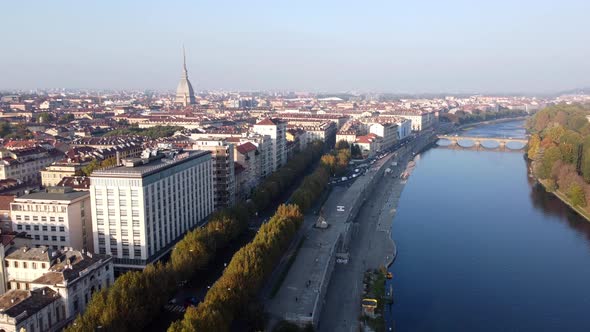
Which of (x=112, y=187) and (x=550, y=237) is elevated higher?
(x=112, y=187)

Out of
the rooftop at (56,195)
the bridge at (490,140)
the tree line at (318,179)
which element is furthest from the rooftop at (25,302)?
the bridge at (490,140)

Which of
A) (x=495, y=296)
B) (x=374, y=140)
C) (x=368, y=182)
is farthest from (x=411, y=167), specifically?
(x=495, y=296)

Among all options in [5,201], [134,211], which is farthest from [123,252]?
[5,201]

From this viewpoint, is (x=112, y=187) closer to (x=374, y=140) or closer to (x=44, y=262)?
(x=44, y=262)

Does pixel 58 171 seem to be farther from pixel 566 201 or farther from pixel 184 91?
pixel 184 91

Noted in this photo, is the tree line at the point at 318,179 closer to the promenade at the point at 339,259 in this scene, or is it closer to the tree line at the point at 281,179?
the promenade at the point at 339,259

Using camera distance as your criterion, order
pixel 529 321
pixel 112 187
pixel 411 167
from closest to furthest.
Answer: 1. pixel 529 321
2. pixel 112 187
3. pixel 411 167

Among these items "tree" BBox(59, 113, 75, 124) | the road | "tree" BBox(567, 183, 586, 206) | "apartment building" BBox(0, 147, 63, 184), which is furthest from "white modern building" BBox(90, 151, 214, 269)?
"tree" BBox(59, 113, 75, 124)
